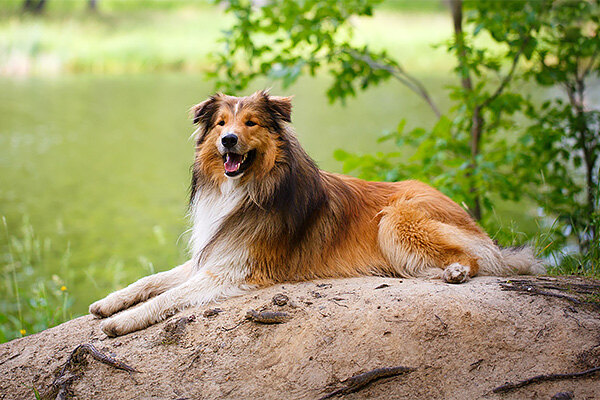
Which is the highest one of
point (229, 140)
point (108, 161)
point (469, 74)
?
point (469, 74)

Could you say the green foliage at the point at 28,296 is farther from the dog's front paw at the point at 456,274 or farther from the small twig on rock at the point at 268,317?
the dog's front paw at the point at 456,274

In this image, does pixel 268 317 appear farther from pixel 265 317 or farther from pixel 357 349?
pixel 357 349

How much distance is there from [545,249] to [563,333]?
4.93 ft

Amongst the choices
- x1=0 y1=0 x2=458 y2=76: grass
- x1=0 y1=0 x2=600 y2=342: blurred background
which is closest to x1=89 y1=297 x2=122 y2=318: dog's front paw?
x1=0 y1=0 x2=600 y2=342: blurred background

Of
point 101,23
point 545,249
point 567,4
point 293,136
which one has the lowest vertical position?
point 545,249

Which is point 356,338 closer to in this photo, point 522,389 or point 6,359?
point 522,389

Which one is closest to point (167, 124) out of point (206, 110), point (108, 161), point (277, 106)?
point (108, 161)

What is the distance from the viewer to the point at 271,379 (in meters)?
2.77

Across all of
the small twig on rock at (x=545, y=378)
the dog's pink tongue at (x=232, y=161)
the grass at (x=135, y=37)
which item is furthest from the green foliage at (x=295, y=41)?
the grass at (x=135, y=37)

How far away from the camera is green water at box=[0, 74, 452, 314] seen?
8.46 m

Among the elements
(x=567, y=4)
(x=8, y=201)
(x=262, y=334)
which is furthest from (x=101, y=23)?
(x=262, y=334)

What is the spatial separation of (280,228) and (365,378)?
1385 mm

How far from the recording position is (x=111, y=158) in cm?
1330

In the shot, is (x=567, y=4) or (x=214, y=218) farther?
(x=567, y=4)
